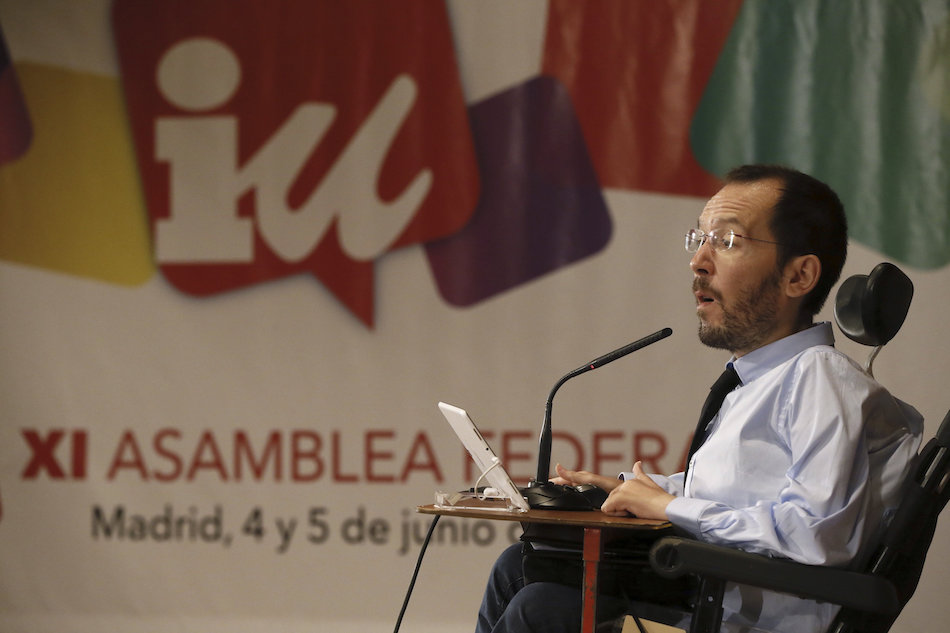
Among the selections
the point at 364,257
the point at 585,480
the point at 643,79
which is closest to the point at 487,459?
the point at 585,480

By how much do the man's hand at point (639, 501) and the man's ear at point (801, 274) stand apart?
45 cm

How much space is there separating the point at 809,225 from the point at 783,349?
0.76ft

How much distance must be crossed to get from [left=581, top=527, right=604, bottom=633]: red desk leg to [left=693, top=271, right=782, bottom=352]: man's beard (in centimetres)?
50

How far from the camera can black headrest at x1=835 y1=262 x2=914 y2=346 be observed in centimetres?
169

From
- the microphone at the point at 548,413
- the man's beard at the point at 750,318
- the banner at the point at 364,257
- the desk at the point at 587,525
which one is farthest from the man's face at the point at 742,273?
the banner at the point at 364,257

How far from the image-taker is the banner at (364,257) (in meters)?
3.36

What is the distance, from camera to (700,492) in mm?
1738

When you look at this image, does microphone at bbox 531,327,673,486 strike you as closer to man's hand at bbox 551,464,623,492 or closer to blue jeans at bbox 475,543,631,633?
man's hand at bbox 551,464,623,492

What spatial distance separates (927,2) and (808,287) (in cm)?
206

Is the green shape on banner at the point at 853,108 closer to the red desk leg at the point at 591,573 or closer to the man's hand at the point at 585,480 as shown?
the man's hand at the point at 585,480

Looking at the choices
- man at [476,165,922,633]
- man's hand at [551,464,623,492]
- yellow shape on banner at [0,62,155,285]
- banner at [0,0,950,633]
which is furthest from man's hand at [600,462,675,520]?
yellow shape on banner at [0,62,155,285]

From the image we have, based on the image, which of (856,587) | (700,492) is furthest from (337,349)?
(856,587)

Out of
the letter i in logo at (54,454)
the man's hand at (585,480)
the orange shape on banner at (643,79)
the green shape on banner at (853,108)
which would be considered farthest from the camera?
the letter i in logo at (54,454)

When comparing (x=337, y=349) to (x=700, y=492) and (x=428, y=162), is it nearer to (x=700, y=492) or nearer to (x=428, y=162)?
(x=428, y=162)
